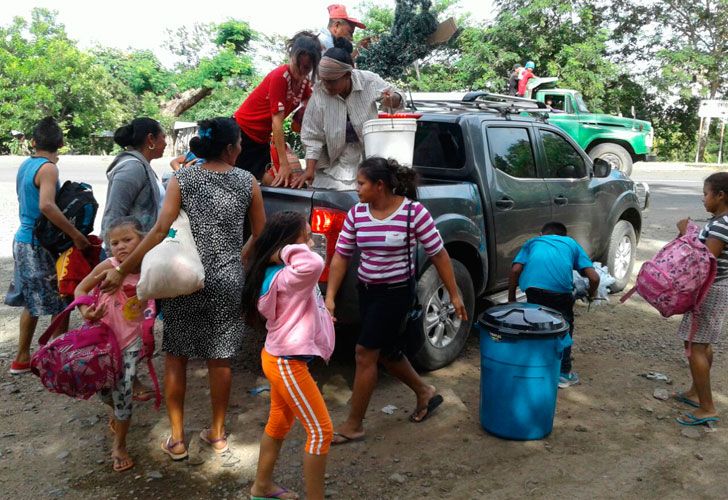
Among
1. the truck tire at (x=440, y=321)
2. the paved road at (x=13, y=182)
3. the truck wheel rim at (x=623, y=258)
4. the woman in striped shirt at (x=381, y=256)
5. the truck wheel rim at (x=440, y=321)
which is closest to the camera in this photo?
the woman in striped shirt at (x=381, y=256)

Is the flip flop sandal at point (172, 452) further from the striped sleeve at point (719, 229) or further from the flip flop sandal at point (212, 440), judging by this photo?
the striped sleeve at point (719, 229)

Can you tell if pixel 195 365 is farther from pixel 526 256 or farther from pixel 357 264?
pixel 526 256

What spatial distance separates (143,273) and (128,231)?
42 cm

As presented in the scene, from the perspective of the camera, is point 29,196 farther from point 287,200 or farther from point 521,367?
point 521,367

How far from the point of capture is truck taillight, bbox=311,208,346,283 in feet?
12.6

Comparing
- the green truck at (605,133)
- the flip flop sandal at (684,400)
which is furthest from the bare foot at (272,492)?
the green truck at (605,133)

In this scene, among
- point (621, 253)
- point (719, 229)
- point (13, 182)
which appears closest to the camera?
point (719, 229)

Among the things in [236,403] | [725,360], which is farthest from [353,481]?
[725,360]

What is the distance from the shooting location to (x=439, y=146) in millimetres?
4934

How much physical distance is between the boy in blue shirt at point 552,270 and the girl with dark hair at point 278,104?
1.66 metres

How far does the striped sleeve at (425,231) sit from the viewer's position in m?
3.39

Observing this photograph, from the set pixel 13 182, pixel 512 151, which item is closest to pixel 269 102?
pixel 512 151

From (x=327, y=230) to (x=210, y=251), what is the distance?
888 millimetres

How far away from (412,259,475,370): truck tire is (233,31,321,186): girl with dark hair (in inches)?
47.0
